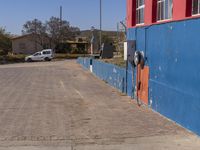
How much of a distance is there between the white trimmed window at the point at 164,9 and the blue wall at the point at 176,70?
53 cm

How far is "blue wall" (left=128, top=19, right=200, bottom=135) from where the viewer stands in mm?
11016

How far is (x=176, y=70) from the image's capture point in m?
12.5

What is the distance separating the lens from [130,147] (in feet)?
31.9

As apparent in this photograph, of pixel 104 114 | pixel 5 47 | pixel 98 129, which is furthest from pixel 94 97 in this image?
pixel 5 47

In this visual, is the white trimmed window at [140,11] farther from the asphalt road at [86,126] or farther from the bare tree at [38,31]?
the bare tree at [38,31]

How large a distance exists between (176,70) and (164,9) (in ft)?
12.0

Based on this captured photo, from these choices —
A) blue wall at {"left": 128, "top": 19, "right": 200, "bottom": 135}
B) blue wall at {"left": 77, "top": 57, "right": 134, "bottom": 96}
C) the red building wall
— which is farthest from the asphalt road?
the red building wall

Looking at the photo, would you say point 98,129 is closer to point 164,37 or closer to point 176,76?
point 176,76

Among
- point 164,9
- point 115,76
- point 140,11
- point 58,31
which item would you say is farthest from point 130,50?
point 58,31

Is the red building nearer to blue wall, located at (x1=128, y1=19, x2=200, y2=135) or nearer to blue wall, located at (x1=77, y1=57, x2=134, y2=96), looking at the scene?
blue wall, located at (x1=128, y1=19, x2=200, y2=135)

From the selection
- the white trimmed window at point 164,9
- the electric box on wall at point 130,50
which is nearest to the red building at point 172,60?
the white trimmed window at point 164,9

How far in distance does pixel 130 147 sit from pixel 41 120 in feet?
13.4

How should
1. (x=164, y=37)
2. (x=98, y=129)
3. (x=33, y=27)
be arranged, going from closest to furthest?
(x=98, y=129) < (x=164, y=37) < (x=33, y=27)

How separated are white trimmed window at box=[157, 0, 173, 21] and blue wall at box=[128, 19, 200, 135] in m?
0.53
